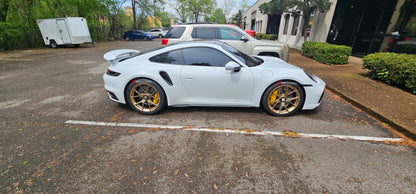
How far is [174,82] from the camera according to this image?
10.7ft

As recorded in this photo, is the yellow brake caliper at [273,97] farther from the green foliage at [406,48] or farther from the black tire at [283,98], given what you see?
the green foliage at [406,48]

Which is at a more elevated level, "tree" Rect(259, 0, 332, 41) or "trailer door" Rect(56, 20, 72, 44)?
"tree" Rect(259, 0, 332, 41)

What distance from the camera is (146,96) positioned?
343 centimetres

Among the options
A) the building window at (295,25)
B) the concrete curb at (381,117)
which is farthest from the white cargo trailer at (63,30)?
the building window at (295,25)

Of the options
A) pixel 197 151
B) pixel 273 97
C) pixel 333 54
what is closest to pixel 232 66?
pixel 273 97

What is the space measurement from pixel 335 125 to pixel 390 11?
31.8ft

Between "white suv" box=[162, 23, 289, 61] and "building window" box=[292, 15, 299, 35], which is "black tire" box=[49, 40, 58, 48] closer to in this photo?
"white suv" box=[162, 23, 289, 61]

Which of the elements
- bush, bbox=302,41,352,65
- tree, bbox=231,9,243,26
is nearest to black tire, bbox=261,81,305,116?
bush, bbox=302,41,352,65

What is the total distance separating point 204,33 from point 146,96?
3.87 metres

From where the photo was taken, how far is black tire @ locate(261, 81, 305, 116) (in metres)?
3.25

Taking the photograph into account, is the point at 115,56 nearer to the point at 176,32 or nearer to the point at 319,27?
the point at 176,32

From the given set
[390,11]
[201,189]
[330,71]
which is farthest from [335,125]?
[390,11]

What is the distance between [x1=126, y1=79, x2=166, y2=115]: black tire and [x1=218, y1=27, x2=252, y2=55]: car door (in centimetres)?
390

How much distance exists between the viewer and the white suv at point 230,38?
20.4 feet
